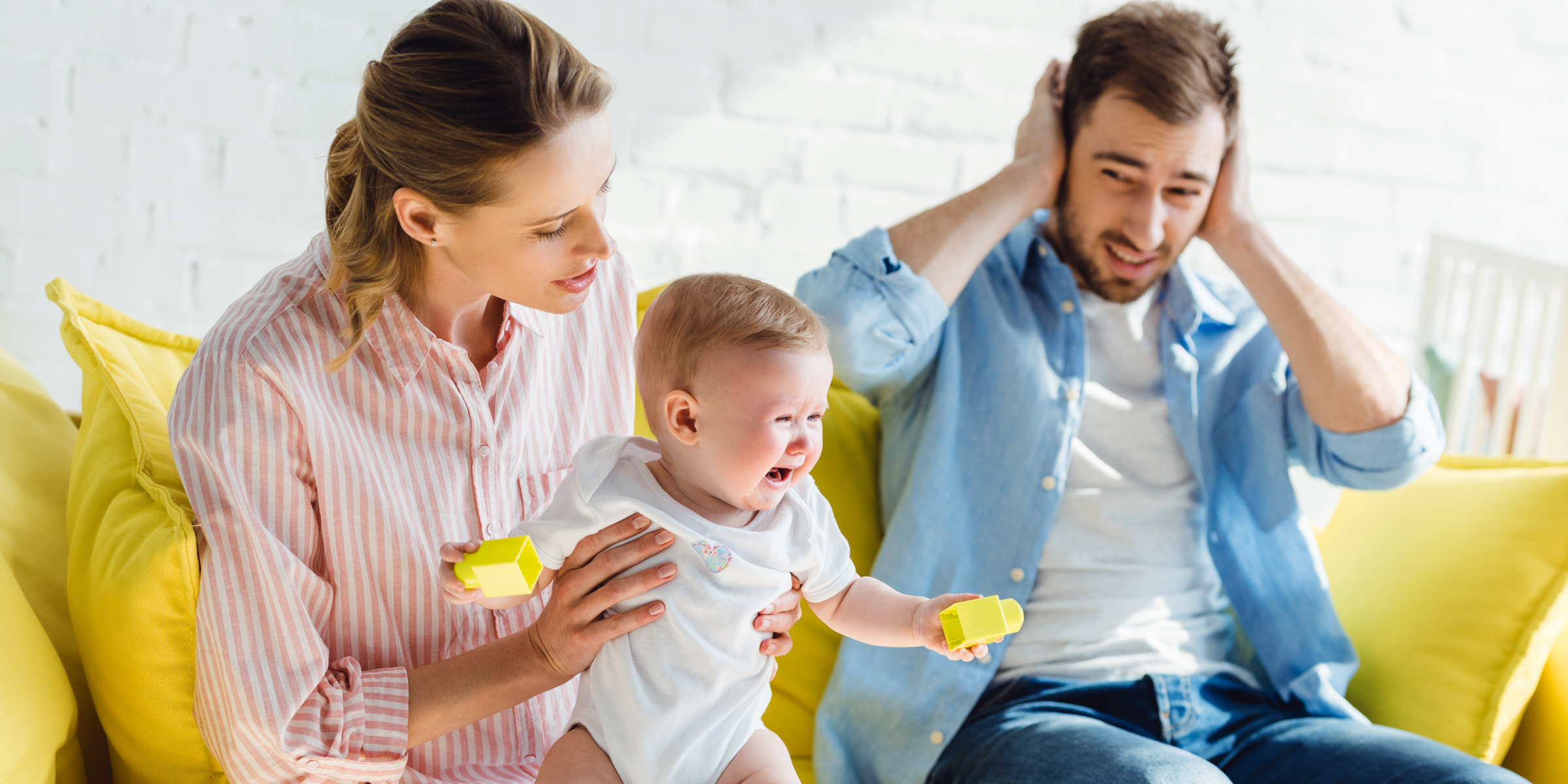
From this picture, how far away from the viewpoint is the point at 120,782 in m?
1.18

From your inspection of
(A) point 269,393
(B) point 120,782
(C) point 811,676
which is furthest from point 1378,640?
(B) point 120,782

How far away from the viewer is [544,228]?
1.04 meters

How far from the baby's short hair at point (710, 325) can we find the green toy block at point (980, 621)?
27cm

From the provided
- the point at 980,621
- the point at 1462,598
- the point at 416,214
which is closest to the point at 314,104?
the point at 416,214

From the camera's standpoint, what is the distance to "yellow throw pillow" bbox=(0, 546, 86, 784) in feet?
3.30

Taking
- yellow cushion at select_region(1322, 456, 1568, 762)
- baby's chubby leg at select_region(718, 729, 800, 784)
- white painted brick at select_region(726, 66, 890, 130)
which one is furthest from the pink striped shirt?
yellow cushion at select_region(1322, 456, 1568, 762)

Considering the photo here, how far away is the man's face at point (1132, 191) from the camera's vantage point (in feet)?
5.31

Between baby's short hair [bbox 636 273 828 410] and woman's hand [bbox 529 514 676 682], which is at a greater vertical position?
baby's short hair [bbox 636 273 828 410]

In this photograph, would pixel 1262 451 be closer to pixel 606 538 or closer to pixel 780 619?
pixel 780 619

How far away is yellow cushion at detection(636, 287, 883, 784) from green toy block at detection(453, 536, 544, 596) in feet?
2.25

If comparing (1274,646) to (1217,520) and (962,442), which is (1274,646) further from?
(962,442)

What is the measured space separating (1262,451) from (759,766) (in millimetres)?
1042

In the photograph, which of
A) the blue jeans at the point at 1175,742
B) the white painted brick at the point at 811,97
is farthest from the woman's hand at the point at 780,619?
the white painted brick at the point at 811,97

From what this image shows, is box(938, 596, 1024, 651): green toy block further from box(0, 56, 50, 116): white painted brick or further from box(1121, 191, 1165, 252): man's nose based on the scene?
box(0, 56, 50, 116): white painted brick
